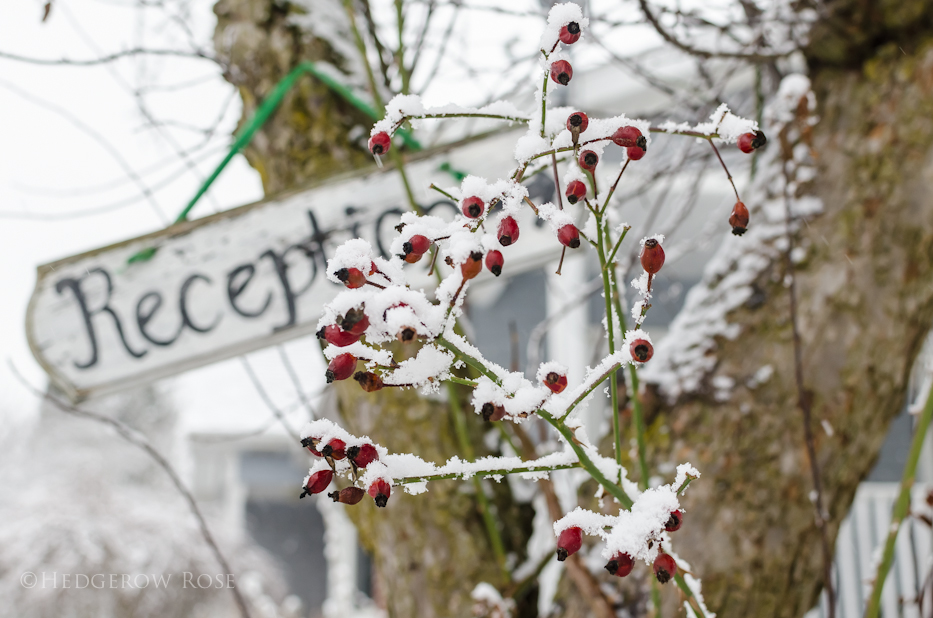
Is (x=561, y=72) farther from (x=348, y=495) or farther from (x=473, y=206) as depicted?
(x=348, y=495)

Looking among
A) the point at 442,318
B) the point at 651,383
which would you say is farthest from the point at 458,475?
the point at 651,383

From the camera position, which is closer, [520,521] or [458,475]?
[458,475]

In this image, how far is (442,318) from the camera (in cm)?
29

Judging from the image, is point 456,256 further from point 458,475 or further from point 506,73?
point 506,73

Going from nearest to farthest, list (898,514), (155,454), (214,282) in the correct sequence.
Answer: (898,514) < (155,454) < (214,282)

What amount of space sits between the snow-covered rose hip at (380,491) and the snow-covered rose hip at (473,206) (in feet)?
0.47

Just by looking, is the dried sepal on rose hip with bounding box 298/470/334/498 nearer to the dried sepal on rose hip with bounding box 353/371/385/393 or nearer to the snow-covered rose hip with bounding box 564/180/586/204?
the dried sepal on rose hip with bounding box 353/371/385/393

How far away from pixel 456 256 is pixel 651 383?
2.69ft

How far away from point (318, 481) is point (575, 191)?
0.76ft

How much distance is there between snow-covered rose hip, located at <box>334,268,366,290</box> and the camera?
0.31 m

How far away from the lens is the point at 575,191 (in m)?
0.40

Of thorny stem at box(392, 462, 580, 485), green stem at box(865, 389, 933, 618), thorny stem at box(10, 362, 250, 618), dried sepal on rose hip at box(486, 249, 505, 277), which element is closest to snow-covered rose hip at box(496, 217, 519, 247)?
dried sepal on rose hip at box(486, 249, 505, 277)

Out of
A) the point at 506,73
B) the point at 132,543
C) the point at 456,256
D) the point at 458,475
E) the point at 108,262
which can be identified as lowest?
the point at 132,543

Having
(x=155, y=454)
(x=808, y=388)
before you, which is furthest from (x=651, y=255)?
(x=155, y=454)
